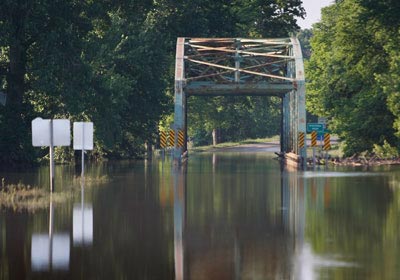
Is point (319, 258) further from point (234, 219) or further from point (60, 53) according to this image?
point (60, 53)

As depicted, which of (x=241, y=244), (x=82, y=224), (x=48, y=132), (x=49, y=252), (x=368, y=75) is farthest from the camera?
(x=368, y=75)

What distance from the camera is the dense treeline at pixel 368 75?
5322 cm

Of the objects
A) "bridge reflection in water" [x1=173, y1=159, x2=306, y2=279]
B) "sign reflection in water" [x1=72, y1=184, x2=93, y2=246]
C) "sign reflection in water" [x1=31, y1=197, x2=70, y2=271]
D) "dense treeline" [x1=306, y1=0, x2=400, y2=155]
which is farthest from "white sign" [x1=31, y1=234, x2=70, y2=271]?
"dense treeline" [x1=306, y1=0, x2=400, y2=155]

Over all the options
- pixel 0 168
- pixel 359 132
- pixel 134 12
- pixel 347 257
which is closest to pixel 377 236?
pixel 347 257

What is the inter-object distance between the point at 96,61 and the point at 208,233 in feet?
135

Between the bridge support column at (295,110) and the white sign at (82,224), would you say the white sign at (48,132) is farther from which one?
the bridge support column at (295,110)

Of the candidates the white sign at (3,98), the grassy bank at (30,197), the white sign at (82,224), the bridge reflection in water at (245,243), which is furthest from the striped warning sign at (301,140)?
the white sign at (82,224)

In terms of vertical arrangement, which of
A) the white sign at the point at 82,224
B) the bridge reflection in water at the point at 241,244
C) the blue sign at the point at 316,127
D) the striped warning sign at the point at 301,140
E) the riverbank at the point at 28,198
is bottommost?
the bridge reflection in water at the point at 241,244

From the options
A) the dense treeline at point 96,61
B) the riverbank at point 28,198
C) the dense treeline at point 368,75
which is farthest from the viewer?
the dense treeline at point 368,75

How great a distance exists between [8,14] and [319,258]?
34820 millimetres

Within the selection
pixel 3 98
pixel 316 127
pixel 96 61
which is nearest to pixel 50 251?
pixel 3 98

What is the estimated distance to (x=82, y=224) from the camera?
1977 cm

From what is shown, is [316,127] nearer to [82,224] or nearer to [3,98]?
[3,98]

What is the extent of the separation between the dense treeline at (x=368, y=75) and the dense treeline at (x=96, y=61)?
1359 centimetres
